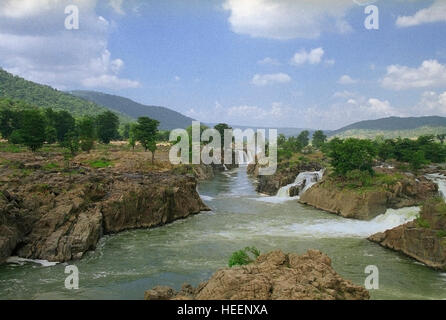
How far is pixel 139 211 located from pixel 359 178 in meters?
26.1

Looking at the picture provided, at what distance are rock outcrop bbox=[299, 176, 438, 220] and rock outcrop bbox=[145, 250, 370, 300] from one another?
89.7ft

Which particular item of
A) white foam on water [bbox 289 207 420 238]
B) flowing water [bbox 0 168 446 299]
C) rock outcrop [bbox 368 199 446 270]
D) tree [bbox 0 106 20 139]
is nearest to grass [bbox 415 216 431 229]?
rock outcrop [bbox 368 199 446 270]

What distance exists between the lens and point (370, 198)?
132 feet

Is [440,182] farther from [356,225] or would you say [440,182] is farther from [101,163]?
[101,163]

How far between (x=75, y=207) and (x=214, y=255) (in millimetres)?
11555

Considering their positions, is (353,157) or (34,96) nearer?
(353,157)

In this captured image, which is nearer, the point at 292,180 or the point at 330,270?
the point at 330,270

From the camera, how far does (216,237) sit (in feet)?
104

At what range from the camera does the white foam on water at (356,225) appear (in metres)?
34.2

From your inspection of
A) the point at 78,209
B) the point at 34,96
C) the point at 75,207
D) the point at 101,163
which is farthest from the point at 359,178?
the point at 34,96

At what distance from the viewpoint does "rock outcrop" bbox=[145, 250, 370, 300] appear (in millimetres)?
12062

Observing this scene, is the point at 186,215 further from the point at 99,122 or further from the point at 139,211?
the point at 99,122

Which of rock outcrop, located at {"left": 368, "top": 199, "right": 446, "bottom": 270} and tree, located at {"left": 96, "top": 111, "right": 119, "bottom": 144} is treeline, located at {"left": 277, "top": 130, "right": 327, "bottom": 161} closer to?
tree, located at {"left": 96, "top": 111, "right": 119, "bottom": 144}
